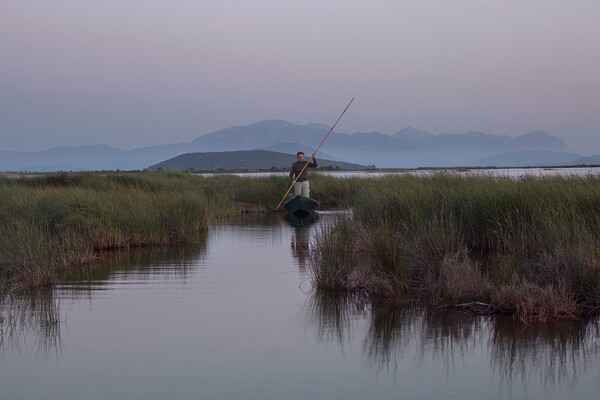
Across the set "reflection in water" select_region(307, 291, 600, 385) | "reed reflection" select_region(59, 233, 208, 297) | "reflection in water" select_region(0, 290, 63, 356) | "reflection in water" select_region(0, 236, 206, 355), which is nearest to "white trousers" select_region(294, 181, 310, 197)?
"reflection in water" select_region(0, 236, 206, 355)

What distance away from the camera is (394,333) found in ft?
24.5

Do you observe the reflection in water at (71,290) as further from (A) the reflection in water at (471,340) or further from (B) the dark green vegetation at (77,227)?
(A) the reflection in water at (471,340)

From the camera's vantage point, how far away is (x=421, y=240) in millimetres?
9742

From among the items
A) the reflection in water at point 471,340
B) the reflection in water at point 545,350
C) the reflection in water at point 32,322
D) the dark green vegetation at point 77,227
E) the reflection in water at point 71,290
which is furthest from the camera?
the dark green vegetation at point 77,227

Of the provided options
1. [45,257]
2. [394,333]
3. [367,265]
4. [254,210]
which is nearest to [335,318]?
[394,333]

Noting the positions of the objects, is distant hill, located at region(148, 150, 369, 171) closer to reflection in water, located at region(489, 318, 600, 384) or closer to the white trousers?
the white trousers

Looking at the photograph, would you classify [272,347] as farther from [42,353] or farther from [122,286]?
[122,286]

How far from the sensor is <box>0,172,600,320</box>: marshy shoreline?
26.8 ft

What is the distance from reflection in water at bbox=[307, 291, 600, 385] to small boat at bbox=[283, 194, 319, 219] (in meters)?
13.9

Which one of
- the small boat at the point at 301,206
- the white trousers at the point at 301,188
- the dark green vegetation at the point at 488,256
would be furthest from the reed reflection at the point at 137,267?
the white trousers at the point at 301,188

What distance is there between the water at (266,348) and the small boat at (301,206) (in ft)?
39.8

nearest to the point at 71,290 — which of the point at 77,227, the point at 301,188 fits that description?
the point at 77,227

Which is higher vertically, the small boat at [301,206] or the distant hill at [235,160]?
the distant hill at [235,160]

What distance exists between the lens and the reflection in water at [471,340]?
6.30 meters
